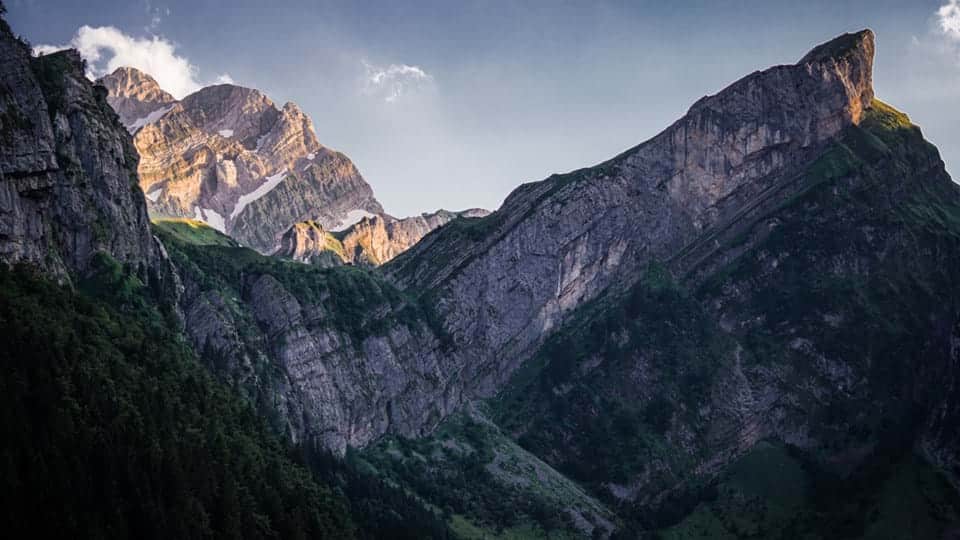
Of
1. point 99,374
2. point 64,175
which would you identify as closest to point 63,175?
point 64,175

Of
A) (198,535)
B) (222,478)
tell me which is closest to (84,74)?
(222,478)

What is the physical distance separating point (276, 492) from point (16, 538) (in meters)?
53.1

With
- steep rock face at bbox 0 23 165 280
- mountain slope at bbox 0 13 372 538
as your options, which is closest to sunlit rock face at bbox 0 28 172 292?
steep rock face at bbox 0 23 165 280

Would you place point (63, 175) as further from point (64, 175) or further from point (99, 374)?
point (99, 374)

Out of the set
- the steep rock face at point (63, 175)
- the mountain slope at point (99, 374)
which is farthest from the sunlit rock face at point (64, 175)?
the mountain slope at point (99, 374)

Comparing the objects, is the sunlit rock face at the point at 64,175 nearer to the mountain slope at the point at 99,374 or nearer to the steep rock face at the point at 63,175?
the steep rock face at the point at 63,175

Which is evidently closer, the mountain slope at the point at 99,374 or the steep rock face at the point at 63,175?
the mountain slope at the point at 99,374

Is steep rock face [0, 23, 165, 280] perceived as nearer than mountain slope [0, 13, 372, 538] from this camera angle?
No

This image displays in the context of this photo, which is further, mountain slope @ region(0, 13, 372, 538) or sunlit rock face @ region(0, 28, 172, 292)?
sunlit rock face @ region(0, 28, 172, 292)

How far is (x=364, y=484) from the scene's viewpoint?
19075 centimetres

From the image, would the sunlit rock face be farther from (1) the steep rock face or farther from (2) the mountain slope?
(2) the mountain slope

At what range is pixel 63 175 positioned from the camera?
142375 millimetres

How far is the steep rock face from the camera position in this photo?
12631 cm

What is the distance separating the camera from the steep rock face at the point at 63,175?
414 ft
